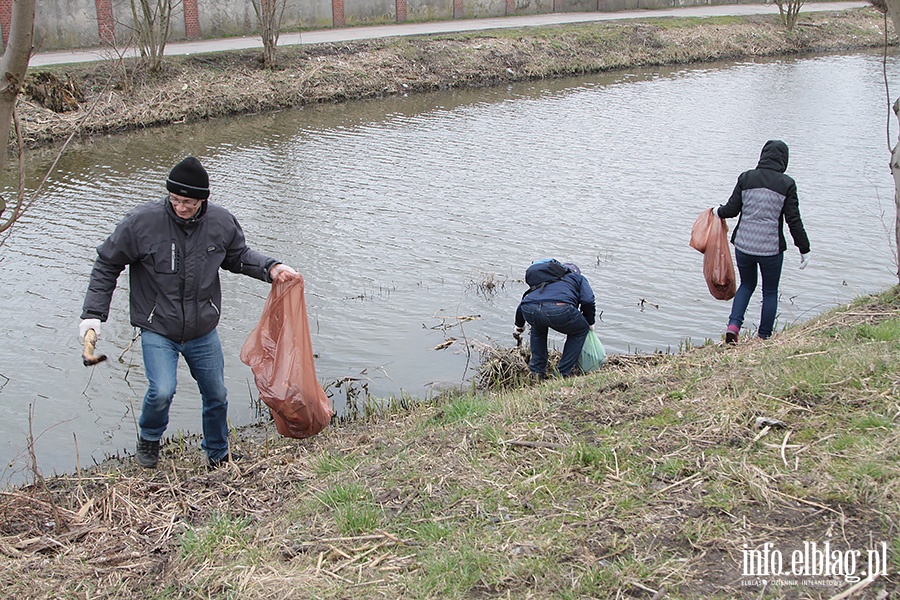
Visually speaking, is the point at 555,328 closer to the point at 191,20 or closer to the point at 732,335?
the point at 732,335

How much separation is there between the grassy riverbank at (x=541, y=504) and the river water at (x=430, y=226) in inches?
38.2

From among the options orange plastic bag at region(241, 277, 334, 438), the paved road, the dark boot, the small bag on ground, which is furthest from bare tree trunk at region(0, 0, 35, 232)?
the paved road

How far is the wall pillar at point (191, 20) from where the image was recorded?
27.8m

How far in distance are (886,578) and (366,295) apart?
22.9 ft

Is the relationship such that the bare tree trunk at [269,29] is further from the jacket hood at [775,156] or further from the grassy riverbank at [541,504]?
the grassy riverbank at [541,504]

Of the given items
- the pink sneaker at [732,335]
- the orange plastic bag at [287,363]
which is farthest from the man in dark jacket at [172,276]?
the pink sneaker at [732,335]

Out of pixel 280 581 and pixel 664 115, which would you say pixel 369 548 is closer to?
pixel 280 581

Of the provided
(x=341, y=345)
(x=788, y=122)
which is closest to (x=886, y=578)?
(x=341, y=345)

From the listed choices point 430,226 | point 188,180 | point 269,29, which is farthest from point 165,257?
point 269,29

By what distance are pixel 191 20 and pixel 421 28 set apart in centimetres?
772

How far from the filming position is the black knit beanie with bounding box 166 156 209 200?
511 centimetres

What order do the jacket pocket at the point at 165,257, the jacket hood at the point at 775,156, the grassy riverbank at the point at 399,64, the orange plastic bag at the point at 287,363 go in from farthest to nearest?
1. the grassy riverbank at the point at 399,64
2. the jacket hood at the point at 775,156
3. the orange plastic bag at the point at 287,363
4. the jacket pocket at the point at 165,257

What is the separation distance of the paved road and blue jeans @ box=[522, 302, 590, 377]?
17808mm

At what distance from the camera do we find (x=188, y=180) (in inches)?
202
